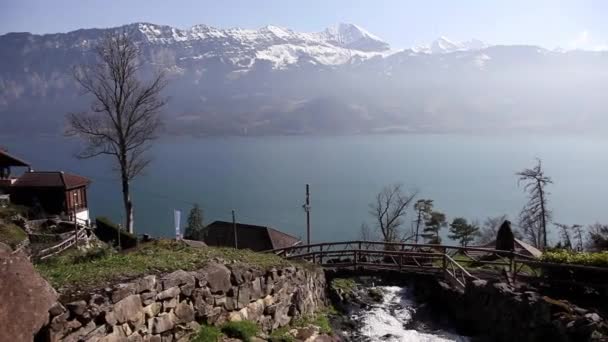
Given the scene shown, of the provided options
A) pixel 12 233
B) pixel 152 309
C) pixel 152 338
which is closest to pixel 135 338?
pixel 152 338

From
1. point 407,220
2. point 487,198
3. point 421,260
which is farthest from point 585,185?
point 421,260

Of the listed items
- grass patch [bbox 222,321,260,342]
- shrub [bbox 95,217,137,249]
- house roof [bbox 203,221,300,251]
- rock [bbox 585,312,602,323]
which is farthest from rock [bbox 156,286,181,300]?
house roof [bbox 203,221,300,251]

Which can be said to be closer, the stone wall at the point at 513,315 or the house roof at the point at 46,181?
the stone wall at the point at 513,315

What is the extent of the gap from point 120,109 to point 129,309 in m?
21.7

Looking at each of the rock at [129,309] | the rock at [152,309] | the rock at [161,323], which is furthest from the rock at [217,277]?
the rock at [129,309]

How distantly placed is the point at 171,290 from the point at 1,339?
11.3 ft

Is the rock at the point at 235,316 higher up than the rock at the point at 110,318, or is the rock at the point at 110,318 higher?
the rock at the point at 110,318

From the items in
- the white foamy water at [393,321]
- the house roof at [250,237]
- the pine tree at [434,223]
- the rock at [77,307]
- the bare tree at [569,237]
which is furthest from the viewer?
the pine tree at [434,223]

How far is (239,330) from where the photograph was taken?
10602 millimetres

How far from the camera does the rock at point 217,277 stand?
10.6m

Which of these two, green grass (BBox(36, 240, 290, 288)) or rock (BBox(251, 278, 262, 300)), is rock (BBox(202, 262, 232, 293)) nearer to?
green grass (BBox(36, 240, 290, 288))

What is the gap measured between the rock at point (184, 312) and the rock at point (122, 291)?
4.14ft

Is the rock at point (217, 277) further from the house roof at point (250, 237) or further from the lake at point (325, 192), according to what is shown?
the lake at point (325, 192)

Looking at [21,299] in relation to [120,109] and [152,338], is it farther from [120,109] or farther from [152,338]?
[120,109]
